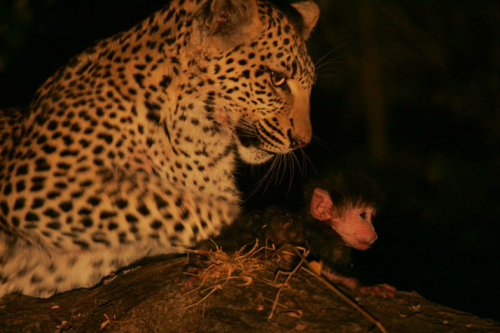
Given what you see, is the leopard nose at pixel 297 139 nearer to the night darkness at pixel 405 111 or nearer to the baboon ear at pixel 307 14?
the baboon ear at pixel 307 14

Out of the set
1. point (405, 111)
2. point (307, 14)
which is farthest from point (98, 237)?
point (405, 111)

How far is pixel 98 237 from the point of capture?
338cm

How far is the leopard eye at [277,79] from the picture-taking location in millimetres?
3572

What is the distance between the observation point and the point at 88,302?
329cm

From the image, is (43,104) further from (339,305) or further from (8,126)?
(339,305)

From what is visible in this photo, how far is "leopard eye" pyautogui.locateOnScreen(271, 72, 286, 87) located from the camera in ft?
11.7

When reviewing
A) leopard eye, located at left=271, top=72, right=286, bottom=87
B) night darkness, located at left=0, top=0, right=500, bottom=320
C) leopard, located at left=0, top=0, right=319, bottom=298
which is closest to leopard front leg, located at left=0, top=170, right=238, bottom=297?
leopard, located at left=0, top=0, right=319, bottom=298

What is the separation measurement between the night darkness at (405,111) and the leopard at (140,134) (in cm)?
278

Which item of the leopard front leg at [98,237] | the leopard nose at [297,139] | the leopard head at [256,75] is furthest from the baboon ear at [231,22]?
the leopard front leg at [98,237]

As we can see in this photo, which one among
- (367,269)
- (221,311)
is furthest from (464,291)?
(221,311)

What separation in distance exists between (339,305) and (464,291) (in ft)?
12.0

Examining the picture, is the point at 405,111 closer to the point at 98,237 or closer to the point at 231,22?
the point at 231,22

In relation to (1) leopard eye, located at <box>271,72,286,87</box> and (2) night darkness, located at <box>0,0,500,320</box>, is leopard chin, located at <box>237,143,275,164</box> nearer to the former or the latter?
(1) leopard eye, located at <box>271,72,286,87</box>

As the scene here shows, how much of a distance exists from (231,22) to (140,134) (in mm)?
869
